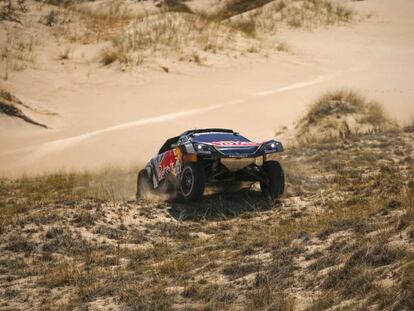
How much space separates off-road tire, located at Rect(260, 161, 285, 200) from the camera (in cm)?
1160

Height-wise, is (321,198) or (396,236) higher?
(396,236)

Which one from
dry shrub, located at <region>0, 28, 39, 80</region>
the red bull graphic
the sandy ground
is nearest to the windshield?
the red bull graphic

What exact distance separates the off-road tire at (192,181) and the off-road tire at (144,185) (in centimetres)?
218

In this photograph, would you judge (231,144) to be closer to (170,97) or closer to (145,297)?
(145,297)

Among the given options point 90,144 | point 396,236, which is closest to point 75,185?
point 90,144

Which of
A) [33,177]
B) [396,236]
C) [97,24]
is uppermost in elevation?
[97,24]

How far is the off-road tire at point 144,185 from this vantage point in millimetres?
13622

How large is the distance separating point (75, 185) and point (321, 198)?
6.72m

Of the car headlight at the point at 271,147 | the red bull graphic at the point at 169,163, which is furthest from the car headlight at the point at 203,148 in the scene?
the car headlight at the point at 271,147

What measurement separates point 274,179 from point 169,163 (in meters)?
1.95

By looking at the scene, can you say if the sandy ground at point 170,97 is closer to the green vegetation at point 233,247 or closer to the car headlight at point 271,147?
the green vegetation at point 233,247

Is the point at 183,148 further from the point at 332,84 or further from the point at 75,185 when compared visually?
the point at 332,84

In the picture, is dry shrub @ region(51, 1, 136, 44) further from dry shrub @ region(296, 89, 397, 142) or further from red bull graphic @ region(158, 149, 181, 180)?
red bull graphic @ region(158, 149, 181, 180)

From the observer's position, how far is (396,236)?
22.4 ft
